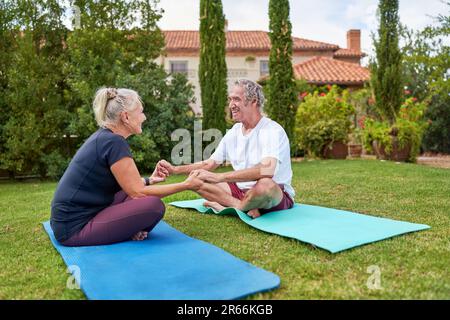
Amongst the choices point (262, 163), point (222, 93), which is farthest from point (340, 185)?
point (222, 93)

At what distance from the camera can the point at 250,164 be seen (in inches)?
164

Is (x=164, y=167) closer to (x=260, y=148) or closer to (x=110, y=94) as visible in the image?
(x=260, y=148)

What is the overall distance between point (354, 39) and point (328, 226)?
76.0ft

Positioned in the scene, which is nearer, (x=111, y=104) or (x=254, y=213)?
(x=111, y=104)

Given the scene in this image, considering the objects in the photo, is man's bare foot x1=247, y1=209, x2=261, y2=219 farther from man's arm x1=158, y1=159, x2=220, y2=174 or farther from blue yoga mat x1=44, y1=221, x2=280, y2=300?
blue yoga mat x1=44, y1=221, x2=280, y2=300

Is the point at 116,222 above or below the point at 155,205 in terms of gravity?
below

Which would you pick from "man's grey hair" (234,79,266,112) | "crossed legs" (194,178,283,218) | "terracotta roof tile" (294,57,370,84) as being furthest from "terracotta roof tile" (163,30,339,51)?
"crossed legs" (194,178,283,218)

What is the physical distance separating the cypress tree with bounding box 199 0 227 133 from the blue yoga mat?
287 inches

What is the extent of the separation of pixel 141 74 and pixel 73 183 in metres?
6.91

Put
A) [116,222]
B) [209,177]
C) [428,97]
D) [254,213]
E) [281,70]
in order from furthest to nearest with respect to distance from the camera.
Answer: [428,97], [281,70], [254,213], [209,177], [116,222]

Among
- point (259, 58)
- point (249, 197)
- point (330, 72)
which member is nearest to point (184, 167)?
point (249, 197)

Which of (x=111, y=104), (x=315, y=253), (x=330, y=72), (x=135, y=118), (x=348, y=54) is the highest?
(x=348, y=54)

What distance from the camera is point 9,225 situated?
437cm

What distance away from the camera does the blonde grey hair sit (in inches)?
124
